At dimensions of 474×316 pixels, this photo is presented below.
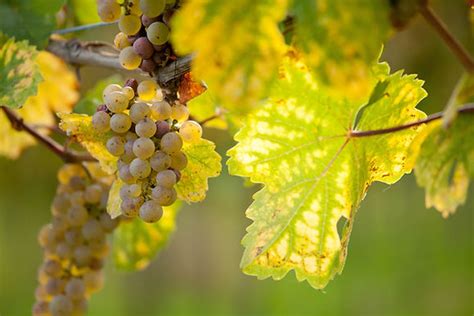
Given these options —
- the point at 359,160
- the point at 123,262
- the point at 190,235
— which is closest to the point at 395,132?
the point at 359,160

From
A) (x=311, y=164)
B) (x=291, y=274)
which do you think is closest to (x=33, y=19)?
(x=311, y=164)

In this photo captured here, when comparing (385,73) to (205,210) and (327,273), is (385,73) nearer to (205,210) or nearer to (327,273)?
(327,273)

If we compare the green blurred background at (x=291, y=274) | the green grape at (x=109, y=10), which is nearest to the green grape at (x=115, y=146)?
the green grape at (x=109, y=10)

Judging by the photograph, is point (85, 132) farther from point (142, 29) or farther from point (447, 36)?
point (447, 36)

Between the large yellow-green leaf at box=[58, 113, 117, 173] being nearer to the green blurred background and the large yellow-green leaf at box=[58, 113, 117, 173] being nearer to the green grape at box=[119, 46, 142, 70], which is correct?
the green grape at box=[119, 46, 142, 70]

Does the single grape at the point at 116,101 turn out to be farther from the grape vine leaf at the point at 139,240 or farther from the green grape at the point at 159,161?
the grape vine leaf at the point at 139,240

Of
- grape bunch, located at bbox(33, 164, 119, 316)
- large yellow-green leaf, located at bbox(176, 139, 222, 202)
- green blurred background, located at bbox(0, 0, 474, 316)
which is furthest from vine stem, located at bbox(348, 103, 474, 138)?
green blurred background, located at bbox(0, 0, 474, 316)
